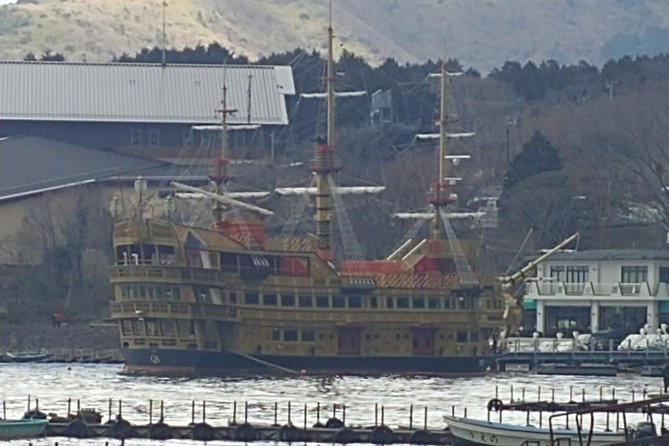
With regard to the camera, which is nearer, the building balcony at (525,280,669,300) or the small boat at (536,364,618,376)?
the small boat at (536,364,618,376)

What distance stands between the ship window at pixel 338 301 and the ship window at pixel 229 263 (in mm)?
Answer: 4657

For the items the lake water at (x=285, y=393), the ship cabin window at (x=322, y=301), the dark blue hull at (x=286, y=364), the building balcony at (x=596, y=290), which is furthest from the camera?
the building balcony at (x=596, y=290)

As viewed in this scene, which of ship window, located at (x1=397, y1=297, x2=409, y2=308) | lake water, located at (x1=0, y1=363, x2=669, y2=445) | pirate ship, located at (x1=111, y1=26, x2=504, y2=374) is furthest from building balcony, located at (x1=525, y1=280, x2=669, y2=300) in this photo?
lake water, located at (x1=0, y1=363, x2=669, y2=445)

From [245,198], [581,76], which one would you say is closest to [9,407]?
[245,198]

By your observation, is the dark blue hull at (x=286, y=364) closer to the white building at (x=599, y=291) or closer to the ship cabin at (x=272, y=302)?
the ship cabin at (x=272, y=302)

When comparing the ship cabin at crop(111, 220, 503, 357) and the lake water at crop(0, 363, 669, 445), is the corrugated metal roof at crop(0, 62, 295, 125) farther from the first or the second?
the lake water at crop(0, 363, 669, 445)

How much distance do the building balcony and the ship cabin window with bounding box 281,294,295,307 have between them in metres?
18.1

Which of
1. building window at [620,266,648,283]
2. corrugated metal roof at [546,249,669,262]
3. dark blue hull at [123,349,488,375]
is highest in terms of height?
corrugated metal roof at [546,249,669,262]

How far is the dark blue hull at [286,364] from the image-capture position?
107125 millimetres

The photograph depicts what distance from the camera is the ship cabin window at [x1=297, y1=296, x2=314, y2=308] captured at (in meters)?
109

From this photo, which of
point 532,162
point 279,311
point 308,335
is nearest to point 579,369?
point 308,335

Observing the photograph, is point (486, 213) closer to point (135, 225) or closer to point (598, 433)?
point (135, 225)

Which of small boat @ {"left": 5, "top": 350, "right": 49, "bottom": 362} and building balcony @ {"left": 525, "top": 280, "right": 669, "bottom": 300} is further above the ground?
building balcony @ {"left": 525, "top": 280, "right": 669, "bottom": 300}

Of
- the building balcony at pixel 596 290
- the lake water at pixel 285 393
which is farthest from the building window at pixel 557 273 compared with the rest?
the lake water at pixel 285 393
